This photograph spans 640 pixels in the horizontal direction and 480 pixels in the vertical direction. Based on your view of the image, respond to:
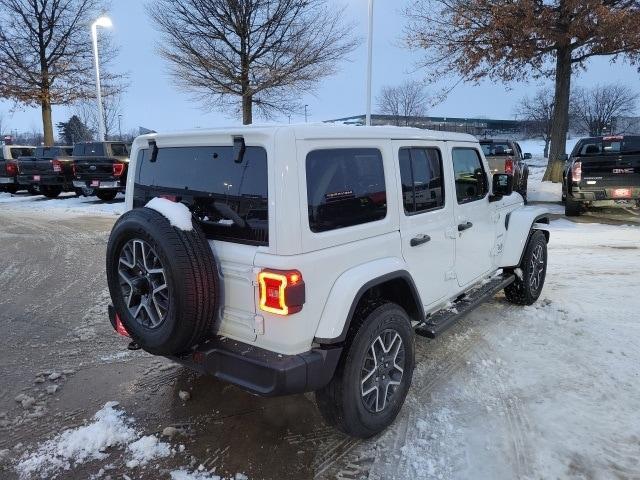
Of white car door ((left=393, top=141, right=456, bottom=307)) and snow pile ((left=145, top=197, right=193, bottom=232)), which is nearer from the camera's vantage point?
snow pile ((left=145, top=197, right=193, bottom=232))

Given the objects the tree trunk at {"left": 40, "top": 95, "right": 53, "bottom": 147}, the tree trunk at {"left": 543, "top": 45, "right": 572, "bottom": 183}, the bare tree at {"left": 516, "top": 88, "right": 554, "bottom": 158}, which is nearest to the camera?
the tree trunk at {"left": 543, "top": 45, "right": 572, "bottom": 183}

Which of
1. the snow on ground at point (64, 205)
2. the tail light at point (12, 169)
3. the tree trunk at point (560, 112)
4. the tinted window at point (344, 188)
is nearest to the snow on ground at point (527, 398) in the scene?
the tinted window at point (344, 188)

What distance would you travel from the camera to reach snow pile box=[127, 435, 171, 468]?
2.84 m

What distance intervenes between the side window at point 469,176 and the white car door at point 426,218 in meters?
0.23

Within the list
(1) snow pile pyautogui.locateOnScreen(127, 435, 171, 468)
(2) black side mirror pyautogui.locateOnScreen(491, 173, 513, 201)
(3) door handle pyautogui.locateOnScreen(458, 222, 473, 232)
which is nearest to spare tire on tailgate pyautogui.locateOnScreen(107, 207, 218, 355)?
(1) snow pile pyautogui.locateOnScreen(127, 435, 171, 468)

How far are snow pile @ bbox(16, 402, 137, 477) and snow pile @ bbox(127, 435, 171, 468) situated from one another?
11cm

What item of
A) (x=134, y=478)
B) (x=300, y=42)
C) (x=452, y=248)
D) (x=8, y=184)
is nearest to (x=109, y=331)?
(x=134, y=478)

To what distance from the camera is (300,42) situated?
17.8m

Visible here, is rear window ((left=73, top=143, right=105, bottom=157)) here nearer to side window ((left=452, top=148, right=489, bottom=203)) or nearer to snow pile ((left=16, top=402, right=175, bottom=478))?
side window ((left=452, top=148, right=489, bottom=203))

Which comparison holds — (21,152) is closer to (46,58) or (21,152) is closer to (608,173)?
(46,58)

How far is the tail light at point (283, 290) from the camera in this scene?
8.19ft

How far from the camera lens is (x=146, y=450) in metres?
2.92

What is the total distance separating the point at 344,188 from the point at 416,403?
1.61 metres

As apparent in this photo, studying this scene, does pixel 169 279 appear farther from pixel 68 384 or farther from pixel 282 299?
pixel 68 384
